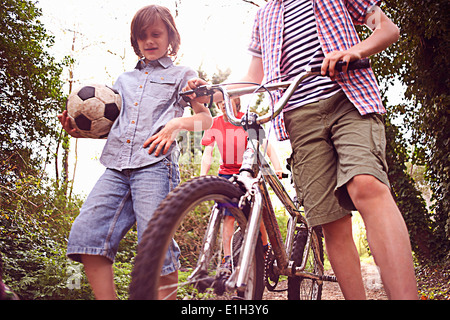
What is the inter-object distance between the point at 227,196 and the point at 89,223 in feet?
2.30

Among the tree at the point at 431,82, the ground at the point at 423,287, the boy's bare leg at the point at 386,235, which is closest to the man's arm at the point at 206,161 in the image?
the ground at the point at 423,287

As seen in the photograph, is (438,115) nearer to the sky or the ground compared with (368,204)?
nearer to the sky

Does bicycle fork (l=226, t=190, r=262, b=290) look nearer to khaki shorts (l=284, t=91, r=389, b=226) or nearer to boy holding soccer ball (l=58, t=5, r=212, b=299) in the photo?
boy holding soccer ball (l=58, t=5, r=212, b=299)

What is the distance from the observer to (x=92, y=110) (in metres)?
1.93

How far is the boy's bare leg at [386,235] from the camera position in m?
1.38

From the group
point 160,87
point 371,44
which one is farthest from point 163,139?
point 371,44

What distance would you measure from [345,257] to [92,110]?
157 cm

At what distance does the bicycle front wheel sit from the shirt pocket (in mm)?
812

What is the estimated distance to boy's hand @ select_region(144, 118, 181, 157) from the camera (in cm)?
183
